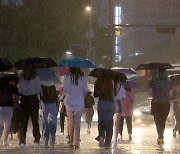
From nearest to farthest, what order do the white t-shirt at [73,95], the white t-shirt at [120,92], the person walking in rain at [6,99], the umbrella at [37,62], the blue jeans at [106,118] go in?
the white t-shirt at [73,95] → the person walking in rain at [6,99] → the blue jeans at [106,118] → the umbrella at [37,62] → the white t-shirt at [120,92]

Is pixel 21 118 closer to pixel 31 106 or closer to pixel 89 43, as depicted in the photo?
pixel 31 106

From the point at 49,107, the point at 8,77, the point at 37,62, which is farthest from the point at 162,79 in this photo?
the point at 8,77

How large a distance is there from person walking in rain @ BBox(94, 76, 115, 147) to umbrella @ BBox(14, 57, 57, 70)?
1172 millimetres

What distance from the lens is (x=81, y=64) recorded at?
474 inches

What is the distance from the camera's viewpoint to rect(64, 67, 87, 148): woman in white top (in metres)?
11.8

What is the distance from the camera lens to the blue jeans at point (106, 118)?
12.2 metres

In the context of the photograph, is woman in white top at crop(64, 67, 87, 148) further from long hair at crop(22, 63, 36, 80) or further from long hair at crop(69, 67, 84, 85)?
long hair at crop(22, 63, 36, 80)

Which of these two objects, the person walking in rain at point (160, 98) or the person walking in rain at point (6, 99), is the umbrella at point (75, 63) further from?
the person walking in rain at point (160, 98)

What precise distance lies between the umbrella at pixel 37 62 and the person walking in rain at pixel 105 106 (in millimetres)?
1172

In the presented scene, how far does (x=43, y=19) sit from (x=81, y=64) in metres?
28.0

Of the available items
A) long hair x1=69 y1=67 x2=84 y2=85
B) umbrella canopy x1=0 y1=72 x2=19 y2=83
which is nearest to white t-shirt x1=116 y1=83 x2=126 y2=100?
long hair x1=69 y1=67 x2=84 y2=85

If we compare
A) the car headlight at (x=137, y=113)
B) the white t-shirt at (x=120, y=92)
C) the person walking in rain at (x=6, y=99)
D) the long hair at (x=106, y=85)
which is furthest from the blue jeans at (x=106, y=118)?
the car headlight at (x=137, y=113)

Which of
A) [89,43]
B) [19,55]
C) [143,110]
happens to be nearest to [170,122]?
[143,110]

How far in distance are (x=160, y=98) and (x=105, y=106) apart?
1644mm
